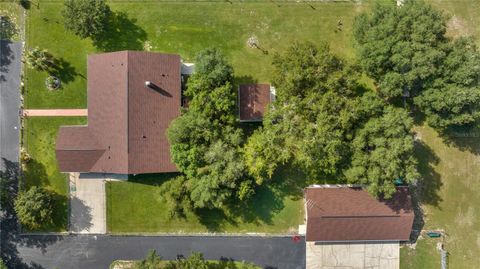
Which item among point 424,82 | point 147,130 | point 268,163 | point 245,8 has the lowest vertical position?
point 268,163

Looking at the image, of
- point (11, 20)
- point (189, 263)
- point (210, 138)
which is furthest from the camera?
point (11, 20)

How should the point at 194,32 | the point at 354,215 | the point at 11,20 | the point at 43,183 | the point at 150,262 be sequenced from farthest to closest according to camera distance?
the point at 194,32 → the point at 11,20 → the point at 43,183 → the point at 354,215 → the point at 150,262

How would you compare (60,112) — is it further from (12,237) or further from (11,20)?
(12,237)

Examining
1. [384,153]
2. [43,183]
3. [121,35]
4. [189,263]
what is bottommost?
[189,263]

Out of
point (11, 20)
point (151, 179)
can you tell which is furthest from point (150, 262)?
point (11, 20)

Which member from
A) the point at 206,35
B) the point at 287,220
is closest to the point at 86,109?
the point at 206,35

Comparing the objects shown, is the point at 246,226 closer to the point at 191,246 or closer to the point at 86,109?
the point at 191,246

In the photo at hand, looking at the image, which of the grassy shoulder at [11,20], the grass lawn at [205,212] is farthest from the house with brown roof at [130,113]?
the grassy shoulder at [11,20]
